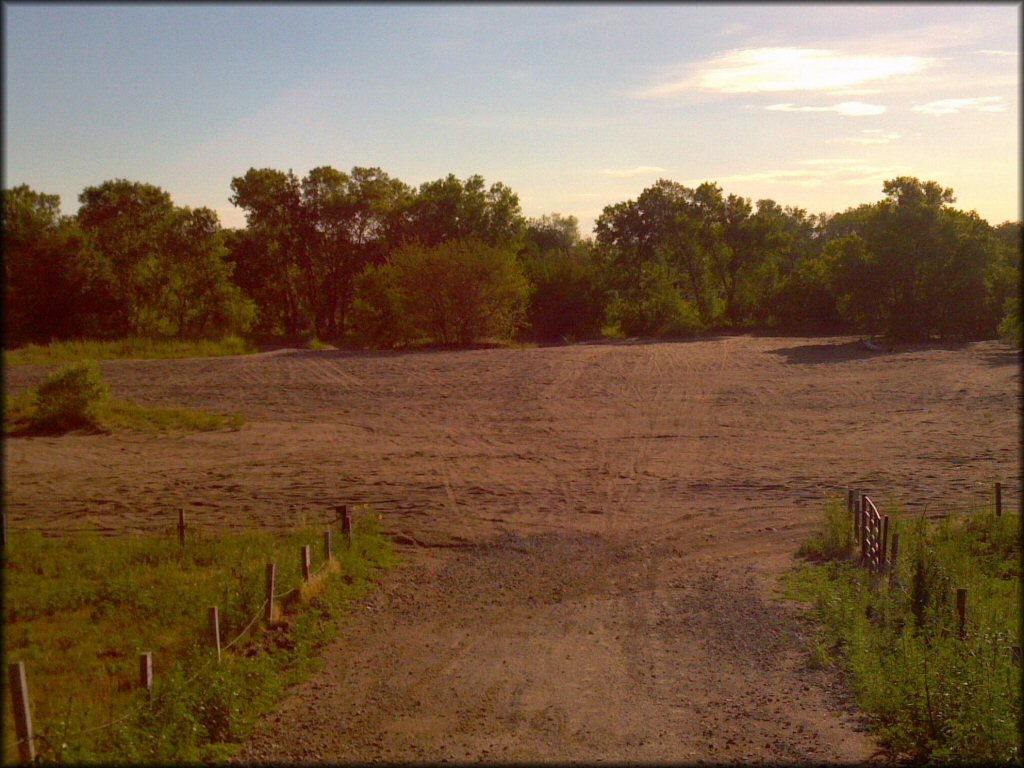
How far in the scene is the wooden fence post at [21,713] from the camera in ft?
17.3

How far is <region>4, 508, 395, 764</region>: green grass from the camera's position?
20.2ft

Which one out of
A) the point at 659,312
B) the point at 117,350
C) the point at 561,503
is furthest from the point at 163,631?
the point at 659,312

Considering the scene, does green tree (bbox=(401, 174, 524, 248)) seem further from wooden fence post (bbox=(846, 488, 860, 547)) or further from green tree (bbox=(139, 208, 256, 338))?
wooden fence post (bbox=(846, 488, 860, 547))

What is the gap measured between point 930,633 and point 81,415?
55.9 ft

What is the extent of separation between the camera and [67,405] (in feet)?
61.1

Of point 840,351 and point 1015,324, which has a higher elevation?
point 1015,324

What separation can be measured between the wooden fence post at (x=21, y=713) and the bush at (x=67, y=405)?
47.5 feet

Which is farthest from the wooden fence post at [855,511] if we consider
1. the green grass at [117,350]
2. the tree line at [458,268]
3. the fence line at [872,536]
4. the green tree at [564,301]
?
the green tree at [564,301]

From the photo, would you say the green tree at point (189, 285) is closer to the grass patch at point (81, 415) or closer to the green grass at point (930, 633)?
the grass patch at point (81, 415)

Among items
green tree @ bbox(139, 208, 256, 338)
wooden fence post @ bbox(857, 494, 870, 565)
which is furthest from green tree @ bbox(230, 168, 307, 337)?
wooden fence post @ bbox(857, 494, 870, 565)

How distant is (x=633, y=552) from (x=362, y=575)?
344 cm

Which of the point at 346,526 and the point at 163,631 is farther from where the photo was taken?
the point at 346,526

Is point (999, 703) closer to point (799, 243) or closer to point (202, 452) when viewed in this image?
point (202, 452)

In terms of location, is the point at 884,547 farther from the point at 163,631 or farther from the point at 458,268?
the point at 458,268
